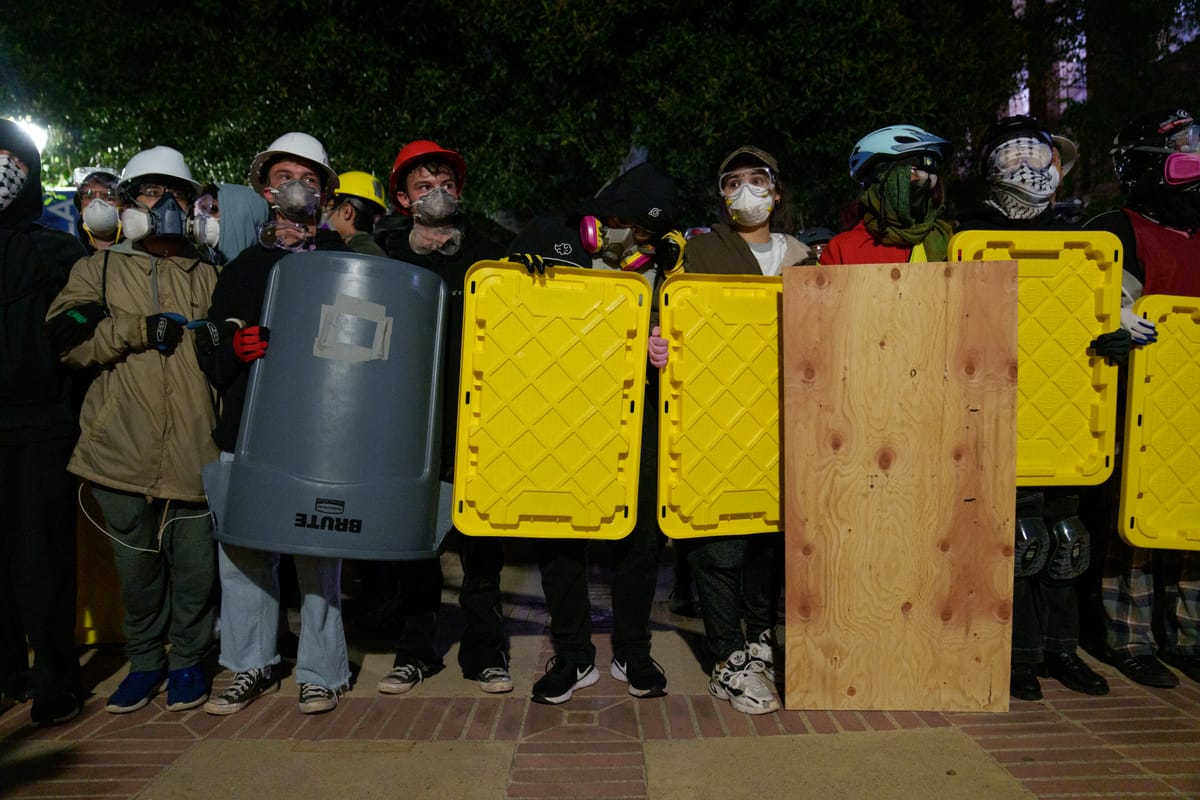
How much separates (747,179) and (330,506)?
87.5 inches

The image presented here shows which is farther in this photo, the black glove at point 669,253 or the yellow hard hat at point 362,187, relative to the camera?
the yellow hard hat at point 362,187

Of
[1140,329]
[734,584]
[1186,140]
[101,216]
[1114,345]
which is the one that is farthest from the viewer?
[1186,140]

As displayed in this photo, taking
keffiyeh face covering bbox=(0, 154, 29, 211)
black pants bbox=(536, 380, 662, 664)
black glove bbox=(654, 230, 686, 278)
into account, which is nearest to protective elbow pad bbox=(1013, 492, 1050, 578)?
black pants bbox=(536, 380, 662, 664)

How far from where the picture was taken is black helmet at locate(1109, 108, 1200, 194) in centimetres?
406

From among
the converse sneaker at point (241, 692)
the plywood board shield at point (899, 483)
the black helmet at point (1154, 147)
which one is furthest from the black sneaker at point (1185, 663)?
the converse sneaker at point (241, 692)

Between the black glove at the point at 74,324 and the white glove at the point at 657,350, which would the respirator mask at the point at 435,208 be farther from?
the black glove at the point at 74,324

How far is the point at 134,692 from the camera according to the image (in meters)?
3.65

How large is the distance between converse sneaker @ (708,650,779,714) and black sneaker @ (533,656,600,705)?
540 mm

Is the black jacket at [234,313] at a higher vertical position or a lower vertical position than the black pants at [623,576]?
higher

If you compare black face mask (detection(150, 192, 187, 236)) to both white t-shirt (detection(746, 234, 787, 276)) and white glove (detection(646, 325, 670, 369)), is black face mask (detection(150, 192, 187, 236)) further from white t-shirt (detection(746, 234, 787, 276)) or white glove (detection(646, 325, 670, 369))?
white t-shirt (detection(746, 234, 787, 276))

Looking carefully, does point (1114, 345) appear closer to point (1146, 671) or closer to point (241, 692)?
point (1146, 671)

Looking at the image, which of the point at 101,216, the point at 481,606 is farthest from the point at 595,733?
the point at 101,216

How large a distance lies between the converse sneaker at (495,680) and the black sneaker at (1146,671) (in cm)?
277

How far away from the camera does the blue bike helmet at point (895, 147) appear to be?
12.2 ft
